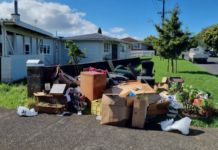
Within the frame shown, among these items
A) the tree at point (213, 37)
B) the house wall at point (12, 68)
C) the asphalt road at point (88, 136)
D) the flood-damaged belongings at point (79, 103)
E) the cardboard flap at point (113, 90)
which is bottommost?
the asphalt road at point (88, 136)

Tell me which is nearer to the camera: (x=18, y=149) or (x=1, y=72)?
(x=18, y=149)

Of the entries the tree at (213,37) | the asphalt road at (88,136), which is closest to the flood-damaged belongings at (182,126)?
the asphalt road at (88,136)

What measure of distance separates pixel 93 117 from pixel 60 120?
2.81 ft

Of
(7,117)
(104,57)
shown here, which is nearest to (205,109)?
(7,117)

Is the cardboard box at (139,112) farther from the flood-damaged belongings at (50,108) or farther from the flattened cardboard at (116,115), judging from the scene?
the flood-damaged belongings at (50,108)

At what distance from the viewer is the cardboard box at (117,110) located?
4375mm

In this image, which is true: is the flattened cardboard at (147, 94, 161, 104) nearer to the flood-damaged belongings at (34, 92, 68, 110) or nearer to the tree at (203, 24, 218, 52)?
the flood-damaged belongings at (34, 92, 68, 110)

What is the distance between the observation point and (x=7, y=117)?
5.00 metres

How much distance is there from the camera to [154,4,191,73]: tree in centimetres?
1371

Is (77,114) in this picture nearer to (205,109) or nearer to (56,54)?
(205,109)

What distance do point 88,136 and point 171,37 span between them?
1217 cm

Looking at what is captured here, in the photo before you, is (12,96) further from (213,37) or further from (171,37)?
(213,37)

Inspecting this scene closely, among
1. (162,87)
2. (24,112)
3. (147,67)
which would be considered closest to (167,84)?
(162,87)

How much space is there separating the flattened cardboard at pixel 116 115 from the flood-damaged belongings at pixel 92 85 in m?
1.21
